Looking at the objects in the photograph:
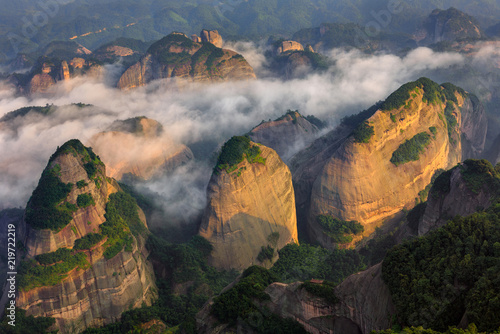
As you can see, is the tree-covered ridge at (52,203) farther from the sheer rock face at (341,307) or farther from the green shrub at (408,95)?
the green shrub at (408,95)

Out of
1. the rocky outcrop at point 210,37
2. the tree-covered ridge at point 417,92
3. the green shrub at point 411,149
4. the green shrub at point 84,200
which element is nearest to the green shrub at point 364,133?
the tree-covered ridge at point 417,92

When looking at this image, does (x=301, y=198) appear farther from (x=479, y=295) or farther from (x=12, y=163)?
(x=12, y=163)

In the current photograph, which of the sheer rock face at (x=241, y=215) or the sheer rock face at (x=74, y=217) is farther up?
the sheer rock face at (x=74, y=217)

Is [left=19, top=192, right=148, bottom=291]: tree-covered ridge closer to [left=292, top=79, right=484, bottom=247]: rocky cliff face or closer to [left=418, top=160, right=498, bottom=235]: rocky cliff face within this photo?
[left=292, top=79, right=484, bottom=247]: rocky cliff face

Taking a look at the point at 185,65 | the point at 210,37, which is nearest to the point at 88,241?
the point at 185,65

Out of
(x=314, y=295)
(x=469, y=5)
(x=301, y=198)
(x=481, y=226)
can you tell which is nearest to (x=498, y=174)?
(x=481, y=226)
